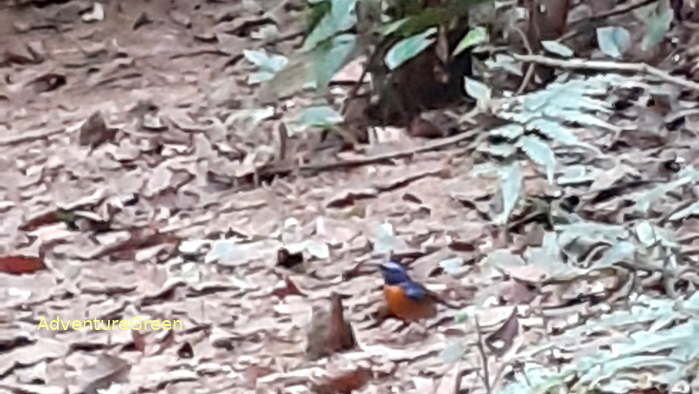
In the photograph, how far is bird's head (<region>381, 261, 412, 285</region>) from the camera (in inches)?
80.7

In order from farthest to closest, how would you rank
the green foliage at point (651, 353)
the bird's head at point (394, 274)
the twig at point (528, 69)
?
the twig at point (528, 69) → the bird's head at point (394, 274) → the green foliage at point (651, 353)

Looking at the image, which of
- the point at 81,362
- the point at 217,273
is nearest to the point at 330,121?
the point at 217,273

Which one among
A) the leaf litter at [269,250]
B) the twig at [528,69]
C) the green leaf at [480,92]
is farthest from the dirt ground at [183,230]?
the green leaf at [480,92]

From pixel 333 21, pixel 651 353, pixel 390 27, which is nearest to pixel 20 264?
pixel 390 27

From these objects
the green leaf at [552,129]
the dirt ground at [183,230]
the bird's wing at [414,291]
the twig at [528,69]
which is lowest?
the dirt ground at [183,230]

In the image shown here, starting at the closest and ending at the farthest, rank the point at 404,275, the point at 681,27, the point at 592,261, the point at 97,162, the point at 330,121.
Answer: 1. the point at 592,261
2. the point at 404,275
3. the point at 330,121
4. the point at 97,162
5. the point at 681,27

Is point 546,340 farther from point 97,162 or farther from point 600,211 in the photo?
point 97,162

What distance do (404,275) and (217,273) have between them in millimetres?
314

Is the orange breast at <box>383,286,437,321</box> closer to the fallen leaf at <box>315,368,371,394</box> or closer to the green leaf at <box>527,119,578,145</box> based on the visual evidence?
the fallen leaf at <box>315,368,371,394</box>

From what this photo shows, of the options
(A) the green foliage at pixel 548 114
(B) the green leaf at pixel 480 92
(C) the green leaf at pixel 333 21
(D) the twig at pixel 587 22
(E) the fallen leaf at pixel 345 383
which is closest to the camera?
(C) the green leaf at pixel 333 21

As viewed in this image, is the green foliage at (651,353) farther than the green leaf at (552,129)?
No

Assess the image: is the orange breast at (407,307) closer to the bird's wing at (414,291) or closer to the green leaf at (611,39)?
the bird's wing at (414,291)

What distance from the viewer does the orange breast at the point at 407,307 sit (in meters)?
2.00

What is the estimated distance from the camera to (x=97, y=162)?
2.65 m
